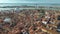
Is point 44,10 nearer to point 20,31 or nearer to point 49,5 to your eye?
point 49,5

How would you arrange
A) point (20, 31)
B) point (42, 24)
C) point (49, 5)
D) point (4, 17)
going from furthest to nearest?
point (49, 5) < point (4, 17) < point (42, 24) < point (20, 31)

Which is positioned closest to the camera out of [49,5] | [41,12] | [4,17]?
[4,17]

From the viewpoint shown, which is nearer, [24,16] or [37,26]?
[37,26]

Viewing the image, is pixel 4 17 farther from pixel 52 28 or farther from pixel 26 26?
pixel 52 28

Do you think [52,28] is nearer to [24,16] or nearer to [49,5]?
[24,16]

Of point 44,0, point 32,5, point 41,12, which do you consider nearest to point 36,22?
point 41,12

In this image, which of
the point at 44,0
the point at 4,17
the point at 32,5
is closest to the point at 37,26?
the point at 4,17

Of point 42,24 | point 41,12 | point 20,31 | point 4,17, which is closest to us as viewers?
point 20,31

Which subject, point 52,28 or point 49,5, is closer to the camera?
point 52,28

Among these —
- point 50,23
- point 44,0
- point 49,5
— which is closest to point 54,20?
point 50,23
